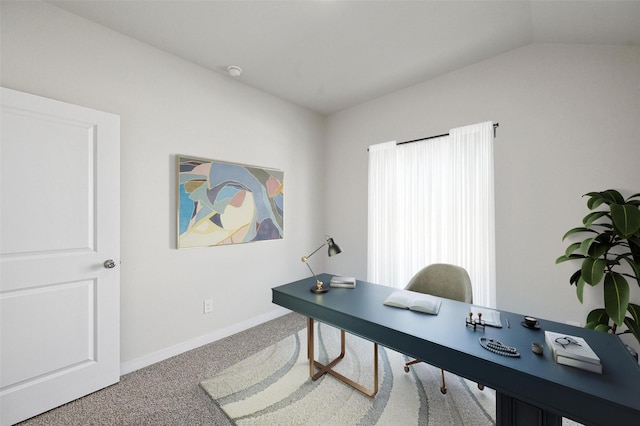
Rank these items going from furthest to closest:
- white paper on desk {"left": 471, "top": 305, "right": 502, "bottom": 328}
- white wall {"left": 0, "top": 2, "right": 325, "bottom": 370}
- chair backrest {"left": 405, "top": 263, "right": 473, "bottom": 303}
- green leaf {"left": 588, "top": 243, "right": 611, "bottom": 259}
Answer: chair backrest {"left": 405, "top": 263, "right": 473, "bottom": 303} → white wall {"left": 0, "top": 2, "right": 325, "bottom": 370} → green leaf {"left": 588, "top": 243, "right": 611, "bottom": 259} → white paper on desk {"left": 471, "top": 305, "right": 502, "bottom": 328}

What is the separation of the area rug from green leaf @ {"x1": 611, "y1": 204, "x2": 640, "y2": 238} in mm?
1331

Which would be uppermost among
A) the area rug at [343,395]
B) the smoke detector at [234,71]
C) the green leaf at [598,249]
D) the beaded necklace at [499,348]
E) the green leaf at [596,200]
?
the smoke detector at [234,71]

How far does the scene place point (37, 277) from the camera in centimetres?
167

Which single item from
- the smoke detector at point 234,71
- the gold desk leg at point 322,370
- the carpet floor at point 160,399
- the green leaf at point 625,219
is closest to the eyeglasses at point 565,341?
the green leaf at point 625,219

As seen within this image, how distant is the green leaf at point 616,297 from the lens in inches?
60.0

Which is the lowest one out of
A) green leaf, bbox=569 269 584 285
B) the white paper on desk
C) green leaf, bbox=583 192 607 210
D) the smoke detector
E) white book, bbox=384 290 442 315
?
the white paper on desk

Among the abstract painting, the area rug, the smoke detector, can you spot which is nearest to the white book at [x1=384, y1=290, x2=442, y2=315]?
the area rug

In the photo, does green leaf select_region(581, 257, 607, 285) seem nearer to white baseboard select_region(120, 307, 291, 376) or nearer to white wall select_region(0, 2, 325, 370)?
white wall select_region(0, 2, 325, 370)

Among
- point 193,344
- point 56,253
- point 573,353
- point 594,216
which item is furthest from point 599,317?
point 56,253

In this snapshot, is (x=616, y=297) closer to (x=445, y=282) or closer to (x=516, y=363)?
(x=445, y=282)

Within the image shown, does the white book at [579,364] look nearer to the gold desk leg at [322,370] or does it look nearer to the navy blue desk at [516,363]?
the navy blue desk at [516,363]

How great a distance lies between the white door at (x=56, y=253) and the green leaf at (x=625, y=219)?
133 inches

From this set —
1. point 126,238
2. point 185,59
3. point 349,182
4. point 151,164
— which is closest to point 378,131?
point 349,182

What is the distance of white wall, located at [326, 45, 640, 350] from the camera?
Answer: 1.92 metres
